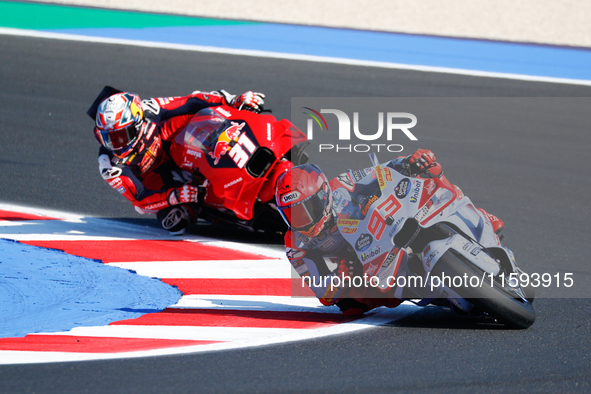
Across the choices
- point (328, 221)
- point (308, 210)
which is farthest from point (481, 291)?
point (308, 210)

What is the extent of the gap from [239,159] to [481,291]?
3172 millimetres

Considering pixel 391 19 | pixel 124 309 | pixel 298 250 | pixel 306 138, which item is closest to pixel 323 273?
pixel 298 250

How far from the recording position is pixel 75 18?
1508 cm

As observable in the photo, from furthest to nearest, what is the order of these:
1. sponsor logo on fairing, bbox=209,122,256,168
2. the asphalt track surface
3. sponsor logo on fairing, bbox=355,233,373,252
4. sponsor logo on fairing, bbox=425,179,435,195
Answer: sponsor logo on fairing, bbox=209,122,256,168, sponsor logo on fairing, bbox=425,179,435,195, sponsor logo on fairing, bbox=355,233,373,252, the asphalt track surface

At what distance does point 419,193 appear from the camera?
4.92 m

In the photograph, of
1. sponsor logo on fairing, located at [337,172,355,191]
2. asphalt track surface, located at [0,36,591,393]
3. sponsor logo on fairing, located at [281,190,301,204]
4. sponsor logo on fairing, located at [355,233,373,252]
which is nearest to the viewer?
asphalt track surface, located at [0,36,591,393]

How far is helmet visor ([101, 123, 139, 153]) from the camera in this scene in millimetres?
6773

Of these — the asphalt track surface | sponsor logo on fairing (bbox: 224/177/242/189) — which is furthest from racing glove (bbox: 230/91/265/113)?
the asphalt track surface

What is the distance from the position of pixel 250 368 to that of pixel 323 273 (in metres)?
0.94

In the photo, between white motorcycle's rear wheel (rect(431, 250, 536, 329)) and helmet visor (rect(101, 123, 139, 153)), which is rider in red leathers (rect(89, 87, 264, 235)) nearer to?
helmet visor (rect(101, 123, 139, 153))

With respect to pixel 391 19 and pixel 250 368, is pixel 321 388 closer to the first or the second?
pixel 250 368

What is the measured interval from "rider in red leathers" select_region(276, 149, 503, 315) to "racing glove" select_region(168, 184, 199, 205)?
7.46 ft

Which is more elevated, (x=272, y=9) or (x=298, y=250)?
(x=272, y=9)

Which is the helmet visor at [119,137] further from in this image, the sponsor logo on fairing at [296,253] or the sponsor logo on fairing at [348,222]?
the sponsor logo on fairing at [348,222]
